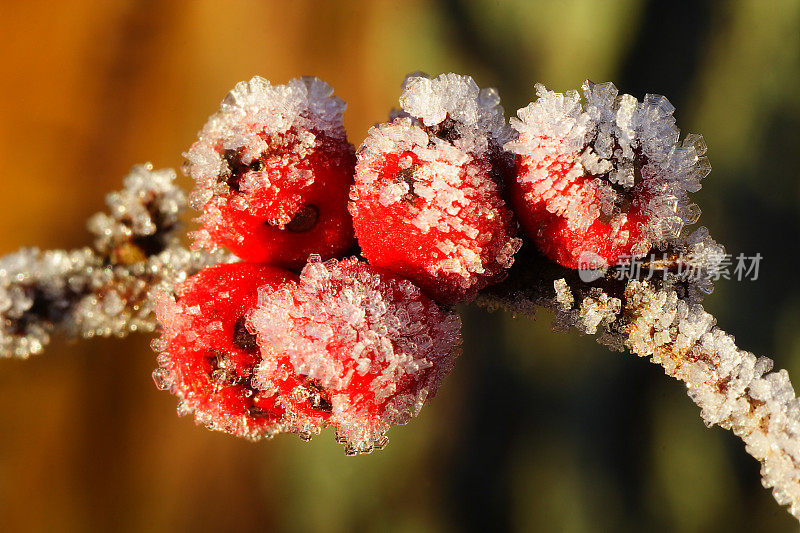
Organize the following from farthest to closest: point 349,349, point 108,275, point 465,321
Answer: point 465,321, point 108,275, point 349,349

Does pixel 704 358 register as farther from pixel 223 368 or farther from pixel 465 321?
pixel 465 321

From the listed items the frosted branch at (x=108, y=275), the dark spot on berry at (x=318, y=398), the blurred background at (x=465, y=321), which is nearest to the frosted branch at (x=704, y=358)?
the dark spot on berry at (x=318, y=398)

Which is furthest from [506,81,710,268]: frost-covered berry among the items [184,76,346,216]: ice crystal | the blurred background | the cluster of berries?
the blurred background

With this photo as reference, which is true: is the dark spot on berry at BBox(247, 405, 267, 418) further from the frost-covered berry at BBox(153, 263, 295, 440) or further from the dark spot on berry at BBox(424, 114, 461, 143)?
the dark spot on berry at BBox(424, 114, 461, 143)

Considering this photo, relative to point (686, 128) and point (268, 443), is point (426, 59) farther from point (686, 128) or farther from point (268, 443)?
point (268, 443)

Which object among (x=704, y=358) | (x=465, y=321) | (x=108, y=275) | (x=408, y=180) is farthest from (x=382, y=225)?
(x=465, y=321)

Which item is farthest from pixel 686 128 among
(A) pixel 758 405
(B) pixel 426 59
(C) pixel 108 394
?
(C) pixel 108 394

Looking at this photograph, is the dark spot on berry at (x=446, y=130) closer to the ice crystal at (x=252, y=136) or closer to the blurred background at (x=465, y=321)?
the ice crystal at (x=252, y=136)
